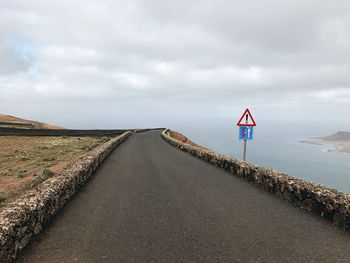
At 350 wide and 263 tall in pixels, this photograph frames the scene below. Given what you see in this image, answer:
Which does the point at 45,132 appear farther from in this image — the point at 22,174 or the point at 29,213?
the point at 29,213

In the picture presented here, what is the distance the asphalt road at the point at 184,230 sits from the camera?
5.11 meters

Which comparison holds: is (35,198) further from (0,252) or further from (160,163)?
(160,163)

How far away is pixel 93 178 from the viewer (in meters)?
11.8

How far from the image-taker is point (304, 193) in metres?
7.69

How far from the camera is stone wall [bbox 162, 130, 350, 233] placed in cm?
648

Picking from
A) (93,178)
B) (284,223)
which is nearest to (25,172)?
(93,178)

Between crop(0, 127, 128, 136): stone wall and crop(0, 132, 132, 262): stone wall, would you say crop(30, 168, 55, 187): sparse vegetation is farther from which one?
crop(0, 127, 128, 136): stone wall

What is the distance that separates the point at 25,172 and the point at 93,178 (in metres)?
5.88

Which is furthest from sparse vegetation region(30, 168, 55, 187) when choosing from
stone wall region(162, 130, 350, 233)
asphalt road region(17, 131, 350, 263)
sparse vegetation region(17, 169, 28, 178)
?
stone wall region(162, 130, 350, 233)

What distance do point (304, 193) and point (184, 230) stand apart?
13.0 feet

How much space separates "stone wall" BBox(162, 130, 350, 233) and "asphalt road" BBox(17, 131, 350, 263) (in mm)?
280

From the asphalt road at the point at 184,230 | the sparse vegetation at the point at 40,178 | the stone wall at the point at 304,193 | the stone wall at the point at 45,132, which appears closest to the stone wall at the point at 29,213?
the asphalt road at the point at 184,230

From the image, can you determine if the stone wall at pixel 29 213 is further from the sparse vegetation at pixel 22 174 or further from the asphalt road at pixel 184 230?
the sparse vegetation at pixel 22 174

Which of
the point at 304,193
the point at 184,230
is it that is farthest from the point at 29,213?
the point at 304,193
